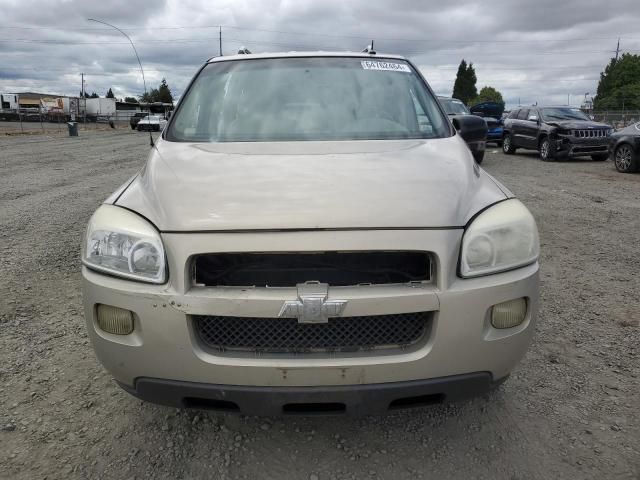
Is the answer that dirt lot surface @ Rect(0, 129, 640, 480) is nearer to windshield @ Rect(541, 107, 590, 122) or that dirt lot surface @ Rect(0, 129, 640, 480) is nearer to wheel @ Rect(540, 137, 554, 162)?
wheel @ Rect(540, 137, 554, 162)

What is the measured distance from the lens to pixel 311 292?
1.91m

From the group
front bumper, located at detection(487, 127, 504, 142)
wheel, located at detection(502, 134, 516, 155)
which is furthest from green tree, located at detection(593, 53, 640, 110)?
wheel, located at detection(502, 134, 516, 155)

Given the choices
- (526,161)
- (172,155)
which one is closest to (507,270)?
(172,155)

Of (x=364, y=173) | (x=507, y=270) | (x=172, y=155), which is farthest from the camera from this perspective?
(x=172, y=155)

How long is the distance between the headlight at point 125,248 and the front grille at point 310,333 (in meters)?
0.27

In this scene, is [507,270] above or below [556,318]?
above

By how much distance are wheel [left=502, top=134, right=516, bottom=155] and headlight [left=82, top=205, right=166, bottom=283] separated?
16.9 m

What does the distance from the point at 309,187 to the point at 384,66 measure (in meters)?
1.74

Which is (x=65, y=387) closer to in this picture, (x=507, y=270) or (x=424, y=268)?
(x=424, y=268)

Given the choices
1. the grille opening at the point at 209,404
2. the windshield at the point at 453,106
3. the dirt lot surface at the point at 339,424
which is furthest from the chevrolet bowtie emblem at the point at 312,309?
the windshield at the point at 453,106

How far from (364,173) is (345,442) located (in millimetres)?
1205

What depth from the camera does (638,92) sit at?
68.7 metres

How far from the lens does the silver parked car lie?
192cm

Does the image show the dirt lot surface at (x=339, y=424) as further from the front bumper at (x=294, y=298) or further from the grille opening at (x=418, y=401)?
the front bumper at (x=294, y=298)
